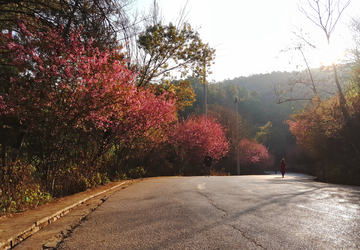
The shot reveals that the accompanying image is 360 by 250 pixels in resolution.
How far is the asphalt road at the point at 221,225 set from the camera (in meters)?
4.20

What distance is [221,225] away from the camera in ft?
17.1

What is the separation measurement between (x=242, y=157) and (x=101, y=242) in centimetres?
4419

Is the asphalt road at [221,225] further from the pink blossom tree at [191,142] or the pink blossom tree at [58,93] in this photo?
the pink blossom tree at [191,142]

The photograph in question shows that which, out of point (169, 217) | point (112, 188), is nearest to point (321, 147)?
point (112, 188)

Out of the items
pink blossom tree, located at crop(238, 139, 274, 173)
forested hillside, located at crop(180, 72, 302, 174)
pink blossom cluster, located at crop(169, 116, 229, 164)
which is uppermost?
forested hillside, located at crop(180, 72, 302, 174)

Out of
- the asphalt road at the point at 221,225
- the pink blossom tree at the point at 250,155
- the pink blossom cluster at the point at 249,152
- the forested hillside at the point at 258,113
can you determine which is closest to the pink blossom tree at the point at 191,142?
the pink blossom cluster at the point at 249,152

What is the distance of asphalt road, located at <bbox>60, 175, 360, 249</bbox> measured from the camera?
420 centimetres

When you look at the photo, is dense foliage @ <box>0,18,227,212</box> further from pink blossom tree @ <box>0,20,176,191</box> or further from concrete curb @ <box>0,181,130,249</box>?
concrete curb @ <box>0,181,130,249</box>

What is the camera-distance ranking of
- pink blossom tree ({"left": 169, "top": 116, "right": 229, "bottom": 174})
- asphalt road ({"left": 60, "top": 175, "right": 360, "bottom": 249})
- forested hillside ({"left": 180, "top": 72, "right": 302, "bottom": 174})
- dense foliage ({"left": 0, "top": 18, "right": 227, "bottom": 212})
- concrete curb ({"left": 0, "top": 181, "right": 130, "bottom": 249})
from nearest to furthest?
concrete curb ({"left": 0, "top": 181, "right": 130, "bottom": 249}), asphalt road ({"left": 60, "top": 175, "right": 360, "bottom": 249}), dense foliage ({"left": 0, "top": 18, "right": 227, "bottom": 212}), pink blossom tree ({"left": 169, "top": 116, "right": 229, "bottom": 174}), forested hillside ({"left": 180, "top": 72, "right": 302, "bottom": 174})

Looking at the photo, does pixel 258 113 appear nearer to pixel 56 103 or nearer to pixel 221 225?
pixel 56 103

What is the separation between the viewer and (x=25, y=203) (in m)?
6.69

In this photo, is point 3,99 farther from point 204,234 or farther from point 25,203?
point 204,234

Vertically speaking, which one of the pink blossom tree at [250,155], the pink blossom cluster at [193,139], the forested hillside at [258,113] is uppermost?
the forested hillside at [258,113]

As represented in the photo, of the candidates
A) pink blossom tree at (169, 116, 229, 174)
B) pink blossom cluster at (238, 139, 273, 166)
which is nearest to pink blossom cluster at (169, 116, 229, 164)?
pink blossom tree at (169, 116, 229, 174)
